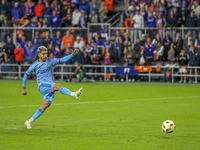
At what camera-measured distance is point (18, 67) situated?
87.2ft

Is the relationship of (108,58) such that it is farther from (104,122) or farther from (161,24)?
(104,122)

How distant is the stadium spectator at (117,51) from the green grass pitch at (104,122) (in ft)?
23.9

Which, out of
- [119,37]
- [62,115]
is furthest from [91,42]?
[62,115]

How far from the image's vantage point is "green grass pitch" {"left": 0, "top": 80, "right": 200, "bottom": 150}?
7855 millimetres

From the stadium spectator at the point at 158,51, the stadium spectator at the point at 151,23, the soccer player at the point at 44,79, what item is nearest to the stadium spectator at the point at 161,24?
the stadium spectator at the point at 151,23

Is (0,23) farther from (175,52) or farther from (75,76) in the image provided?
(175,52)

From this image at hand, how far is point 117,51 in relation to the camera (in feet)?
81.9

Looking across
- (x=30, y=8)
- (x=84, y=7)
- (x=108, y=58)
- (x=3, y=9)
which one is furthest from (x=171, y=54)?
(x=3, y=9)

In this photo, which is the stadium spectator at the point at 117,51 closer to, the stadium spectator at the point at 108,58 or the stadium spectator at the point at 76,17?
the stadium spectator at the point at 108,58

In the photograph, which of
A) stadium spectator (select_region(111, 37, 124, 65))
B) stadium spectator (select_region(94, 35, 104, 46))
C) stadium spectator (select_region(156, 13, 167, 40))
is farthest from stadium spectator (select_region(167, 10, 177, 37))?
stadium spectator (select_region(94, 35, 104, 46))

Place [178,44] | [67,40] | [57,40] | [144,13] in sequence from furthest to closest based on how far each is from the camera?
[57,40], [67,40], [144,13], [178,44]

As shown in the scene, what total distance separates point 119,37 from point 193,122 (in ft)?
48.9

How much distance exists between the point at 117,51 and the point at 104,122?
48.3ft

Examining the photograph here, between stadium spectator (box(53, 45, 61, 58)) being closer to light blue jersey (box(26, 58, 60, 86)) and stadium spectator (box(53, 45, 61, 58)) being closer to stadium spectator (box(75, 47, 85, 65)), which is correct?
stadium spectator (box(75, 47, 85, 65))
